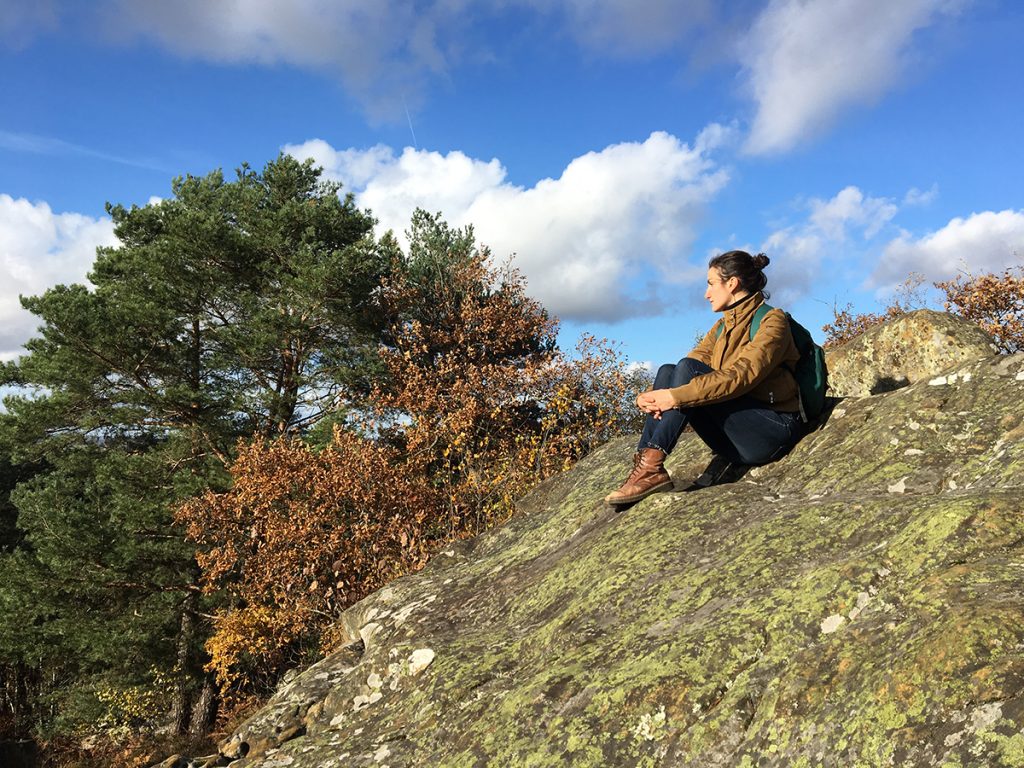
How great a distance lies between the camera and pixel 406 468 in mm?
15656

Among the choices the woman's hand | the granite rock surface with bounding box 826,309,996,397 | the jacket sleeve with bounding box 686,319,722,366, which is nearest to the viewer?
the woman's hand

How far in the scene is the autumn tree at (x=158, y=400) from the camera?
1723cm

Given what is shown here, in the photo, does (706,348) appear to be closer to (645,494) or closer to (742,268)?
(742,268)

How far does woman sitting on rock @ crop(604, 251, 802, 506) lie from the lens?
521 cm

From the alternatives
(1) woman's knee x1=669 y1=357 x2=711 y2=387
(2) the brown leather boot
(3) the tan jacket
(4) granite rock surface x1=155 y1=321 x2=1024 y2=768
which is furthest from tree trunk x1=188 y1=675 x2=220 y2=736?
(3) the tan jacket

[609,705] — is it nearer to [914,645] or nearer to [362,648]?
[914,645]

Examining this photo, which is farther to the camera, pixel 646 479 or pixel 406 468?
pixel 406 468

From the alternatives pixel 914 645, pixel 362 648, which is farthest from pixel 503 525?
pixel 914 645

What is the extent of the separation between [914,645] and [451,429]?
1448 centimetres

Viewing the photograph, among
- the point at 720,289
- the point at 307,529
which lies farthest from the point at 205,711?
the point at 720,289

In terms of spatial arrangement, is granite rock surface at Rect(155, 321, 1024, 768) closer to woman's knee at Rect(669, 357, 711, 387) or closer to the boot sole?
the boot sole

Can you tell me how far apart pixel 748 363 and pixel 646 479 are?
1113 millimetres

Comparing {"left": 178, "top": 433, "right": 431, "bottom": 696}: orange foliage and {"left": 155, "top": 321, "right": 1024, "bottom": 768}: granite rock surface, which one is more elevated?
{"left": 178, "top": 433, "right": 431, "bottom": 696}: orange foliage

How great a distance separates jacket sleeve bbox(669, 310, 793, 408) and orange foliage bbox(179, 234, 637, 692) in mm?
8299
